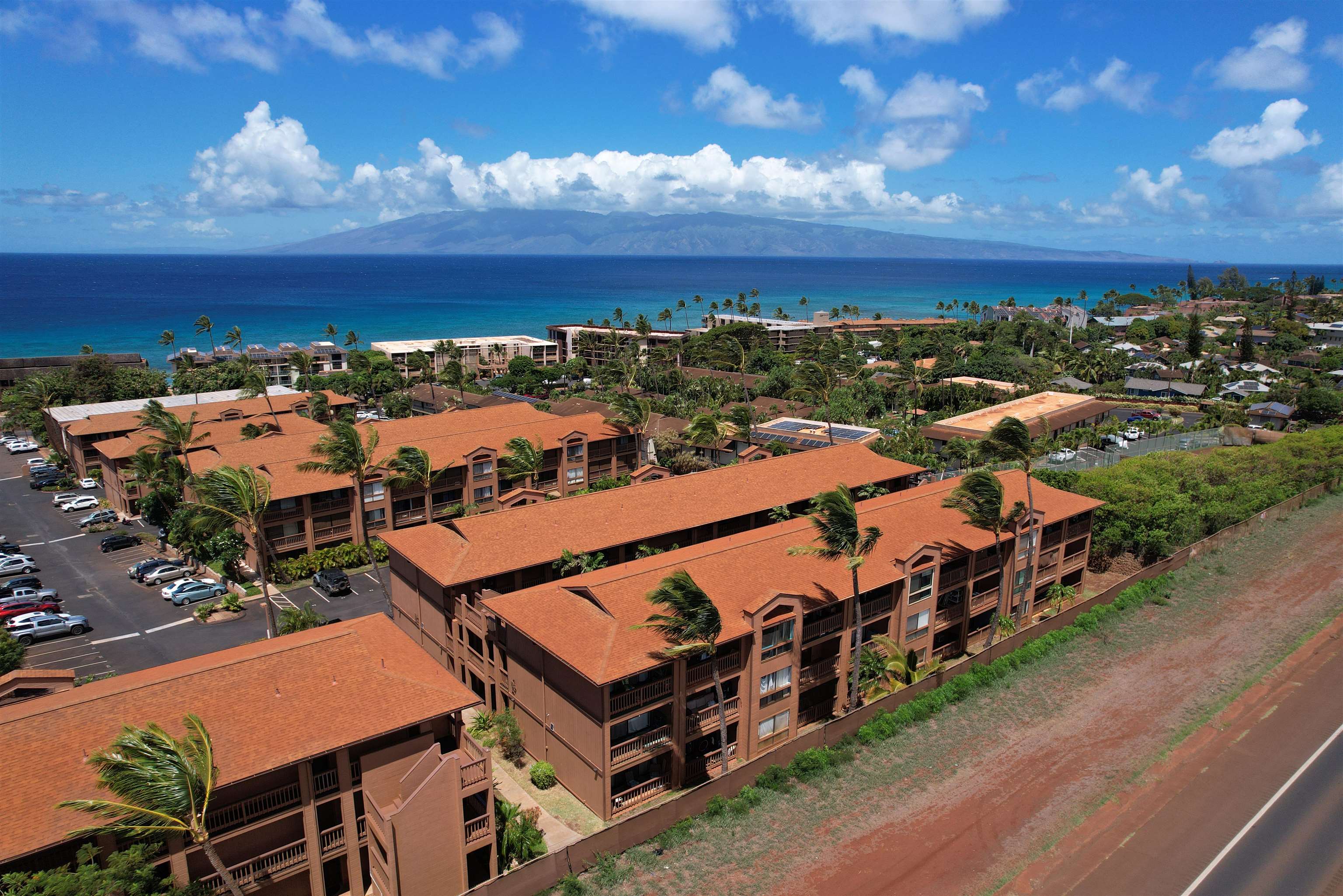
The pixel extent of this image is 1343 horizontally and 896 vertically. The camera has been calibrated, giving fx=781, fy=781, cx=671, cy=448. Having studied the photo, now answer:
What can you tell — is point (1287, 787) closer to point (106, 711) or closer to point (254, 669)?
point (254, 669)

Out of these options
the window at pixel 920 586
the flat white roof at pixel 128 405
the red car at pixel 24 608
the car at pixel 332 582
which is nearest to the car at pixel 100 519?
the flat white roof at pixel 128 405

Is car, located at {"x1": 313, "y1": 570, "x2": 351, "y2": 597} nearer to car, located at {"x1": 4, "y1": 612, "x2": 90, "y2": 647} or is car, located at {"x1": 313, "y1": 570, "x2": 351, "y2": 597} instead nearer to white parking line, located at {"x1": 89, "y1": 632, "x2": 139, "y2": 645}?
white parking line, located at {"x1": 89, "y1": 632, "x2": 139, "y2": 645}

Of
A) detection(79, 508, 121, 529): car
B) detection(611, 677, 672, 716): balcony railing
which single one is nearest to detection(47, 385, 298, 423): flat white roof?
detection(79, 508, 121, 529): car

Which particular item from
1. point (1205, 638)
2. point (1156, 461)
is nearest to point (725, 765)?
point (1205, 638)

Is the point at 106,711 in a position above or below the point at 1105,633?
above

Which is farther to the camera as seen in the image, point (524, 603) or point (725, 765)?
point (524, 603)

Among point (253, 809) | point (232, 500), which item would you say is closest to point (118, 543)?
point (232, 500)

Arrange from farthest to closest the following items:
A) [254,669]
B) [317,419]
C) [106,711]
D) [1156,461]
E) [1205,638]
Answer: [317,419], [1156,461], [1205,638], [254,669], [106,711]
